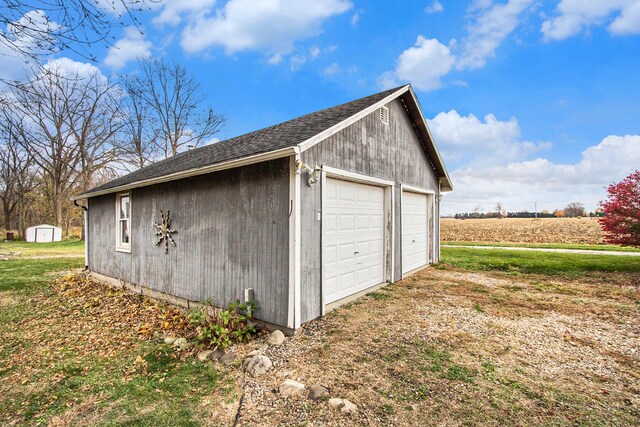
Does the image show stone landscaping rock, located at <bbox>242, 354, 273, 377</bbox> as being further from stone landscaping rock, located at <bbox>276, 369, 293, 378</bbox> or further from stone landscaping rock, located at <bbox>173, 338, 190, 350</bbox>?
stone landscaping rock, located at <bbox>173, 338, 190, 350</bbox>

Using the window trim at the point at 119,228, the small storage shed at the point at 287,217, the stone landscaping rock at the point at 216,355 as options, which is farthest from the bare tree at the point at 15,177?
the stone landscaping rock at the point at 216,355

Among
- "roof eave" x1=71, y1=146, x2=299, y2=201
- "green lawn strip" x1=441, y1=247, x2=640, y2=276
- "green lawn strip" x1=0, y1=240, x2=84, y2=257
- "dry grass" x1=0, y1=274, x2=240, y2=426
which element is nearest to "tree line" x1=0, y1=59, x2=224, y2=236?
"green lawn strip" x1=0, y1=240, x2=84, y2=257

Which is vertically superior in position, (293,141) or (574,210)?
(293,141)

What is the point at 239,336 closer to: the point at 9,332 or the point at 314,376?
the point at 314,376

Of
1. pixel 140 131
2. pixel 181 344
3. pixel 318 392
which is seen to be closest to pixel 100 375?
pixel 181 344

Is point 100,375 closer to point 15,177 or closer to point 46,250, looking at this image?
point 46,250

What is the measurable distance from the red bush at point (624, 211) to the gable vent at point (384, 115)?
26.2 feet

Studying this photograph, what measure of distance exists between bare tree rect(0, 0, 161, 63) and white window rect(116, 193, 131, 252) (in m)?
5.48

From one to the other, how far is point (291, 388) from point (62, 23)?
4.49 metres

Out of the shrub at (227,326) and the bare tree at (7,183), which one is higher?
the bare tree at (7,183)

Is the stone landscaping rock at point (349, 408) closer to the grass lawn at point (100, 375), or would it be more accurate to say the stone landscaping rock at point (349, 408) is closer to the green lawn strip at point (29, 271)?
the grass lawn at point (100, 375)

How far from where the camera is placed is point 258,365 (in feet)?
11.3

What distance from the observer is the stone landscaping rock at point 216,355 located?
12.6 ft

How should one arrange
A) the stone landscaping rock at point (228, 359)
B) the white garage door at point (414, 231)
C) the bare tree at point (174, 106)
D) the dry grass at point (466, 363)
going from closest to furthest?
the dry grass at point (466, 363) < the stone landscaping rock at point (228, 359) < the white garage door at point (414, 231) < the bare tree at point (174, 106)
